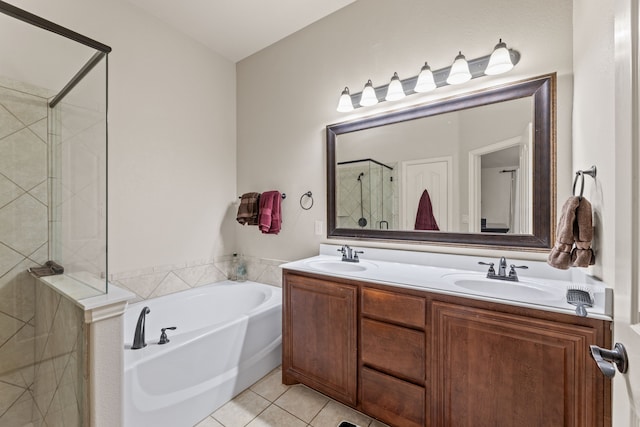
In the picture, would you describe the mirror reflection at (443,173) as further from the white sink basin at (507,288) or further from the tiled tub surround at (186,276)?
the tiled tub surround at (186,276)

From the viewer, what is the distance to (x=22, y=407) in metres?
1.57

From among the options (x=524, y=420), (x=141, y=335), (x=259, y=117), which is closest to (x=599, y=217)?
(x=524, y=420)

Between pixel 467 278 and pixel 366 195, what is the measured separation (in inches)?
36.1

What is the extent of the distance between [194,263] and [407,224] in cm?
193

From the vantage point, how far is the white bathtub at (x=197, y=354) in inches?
56.4

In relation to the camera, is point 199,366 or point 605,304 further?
Answer: point 199,366

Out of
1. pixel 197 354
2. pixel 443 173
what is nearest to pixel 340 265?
pixel 443 173

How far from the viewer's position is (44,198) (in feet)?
5.53

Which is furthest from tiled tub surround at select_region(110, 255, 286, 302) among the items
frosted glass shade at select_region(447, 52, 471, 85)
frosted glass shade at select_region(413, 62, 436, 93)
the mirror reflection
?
frosted glass shade at select_region(447, 52, 471, 85)

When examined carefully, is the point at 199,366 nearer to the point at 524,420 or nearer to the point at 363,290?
the point at 363,290

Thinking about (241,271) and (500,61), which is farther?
(241,271)

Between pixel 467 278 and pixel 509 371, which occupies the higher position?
pixel 467 278

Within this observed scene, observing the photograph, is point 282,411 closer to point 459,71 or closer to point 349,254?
point 349,254

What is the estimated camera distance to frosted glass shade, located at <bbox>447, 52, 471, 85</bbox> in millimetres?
1601
